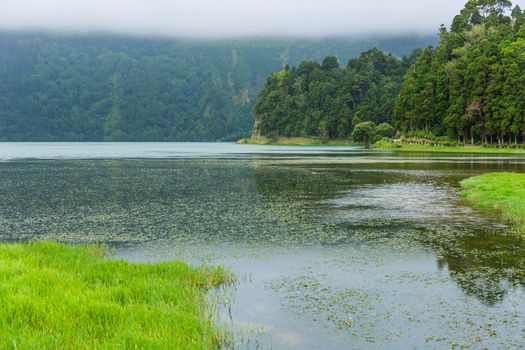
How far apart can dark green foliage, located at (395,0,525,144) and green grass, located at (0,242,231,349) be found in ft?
394

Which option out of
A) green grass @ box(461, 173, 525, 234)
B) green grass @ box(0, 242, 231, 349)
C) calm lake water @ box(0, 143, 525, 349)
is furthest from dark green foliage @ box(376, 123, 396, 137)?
green grass @ box(0, 242, 231, 349)

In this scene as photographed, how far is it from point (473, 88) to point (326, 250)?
128m

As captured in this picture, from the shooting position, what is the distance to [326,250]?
67.5 feet

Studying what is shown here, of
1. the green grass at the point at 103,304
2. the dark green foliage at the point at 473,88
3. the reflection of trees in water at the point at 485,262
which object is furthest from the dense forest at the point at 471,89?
the green grass at the point at 103,304

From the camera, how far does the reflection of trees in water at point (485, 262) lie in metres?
15.1

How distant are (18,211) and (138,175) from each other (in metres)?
27.8

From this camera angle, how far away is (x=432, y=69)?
167 meters

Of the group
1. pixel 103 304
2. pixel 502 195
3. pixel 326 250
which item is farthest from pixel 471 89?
pixel 103 304

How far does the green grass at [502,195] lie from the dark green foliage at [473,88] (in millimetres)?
85034

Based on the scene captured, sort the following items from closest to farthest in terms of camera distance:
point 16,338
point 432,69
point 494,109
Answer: point 16,338
point 494,109
point 432,69

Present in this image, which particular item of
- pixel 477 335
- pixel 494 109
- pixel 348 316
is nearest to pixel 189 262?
pixel 348 316

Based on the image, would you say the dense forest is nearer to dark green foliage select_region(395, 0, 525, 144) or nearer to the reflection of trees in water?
dark green foliage select_region(395, 0, 525, 144)

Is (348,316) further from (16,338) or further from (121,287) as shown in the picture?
(16,338)

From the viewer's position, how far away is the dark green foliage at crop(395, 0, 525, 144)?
125125 millimetres
